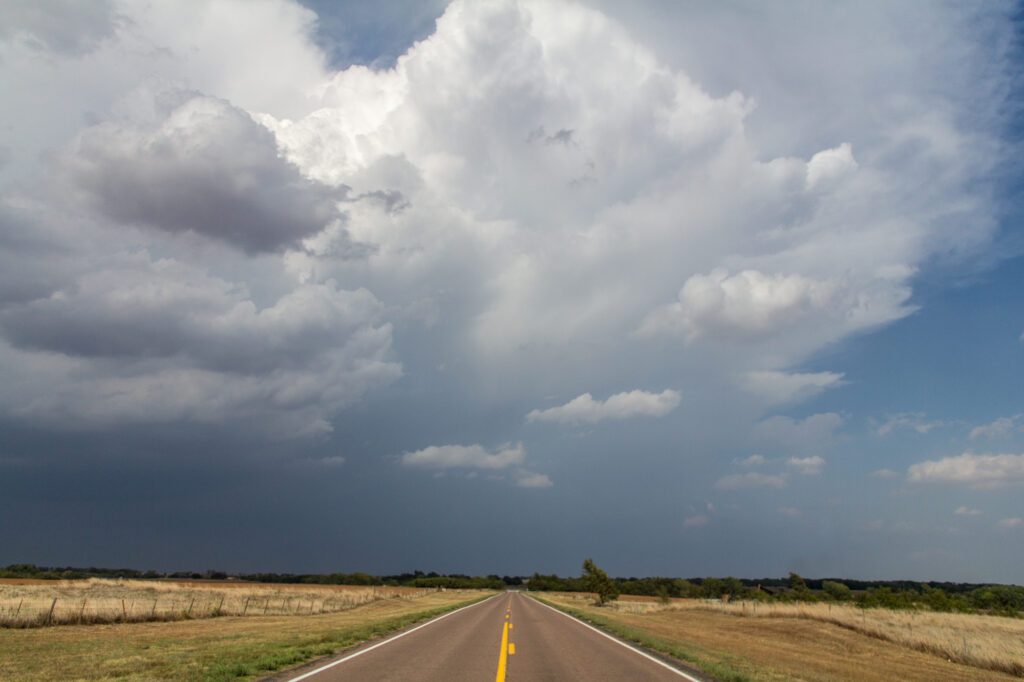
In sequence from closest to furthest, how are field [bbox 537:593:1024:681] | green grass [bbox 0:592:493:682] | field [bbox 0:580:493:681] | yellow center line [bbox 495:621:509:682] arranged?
1. yellow center line [bbox 495:621:509:682]
2. green grass [bbox 0:592:493:682]
3. field [bbox 0:580:493:681]
4. field [bbox 537:593:1024:681]

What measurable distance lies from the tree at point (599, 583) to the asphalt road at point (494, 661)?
5951cm

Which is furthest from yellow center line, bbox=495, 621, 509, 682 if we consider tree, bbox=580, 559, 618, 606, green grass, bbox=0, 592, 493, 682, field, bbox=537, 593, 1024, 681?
tree, bbox=580, 559, 618, 606

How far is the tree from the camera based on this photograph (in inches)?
3086

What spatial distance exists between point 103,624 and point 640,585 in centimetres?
18393

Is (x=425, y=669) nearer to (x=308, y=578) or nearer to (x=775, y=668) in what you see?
(x=775, y=668)

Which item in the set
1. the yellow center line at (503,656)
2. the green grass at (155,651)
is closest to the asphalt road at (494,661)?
the yellow center line at (503,656)

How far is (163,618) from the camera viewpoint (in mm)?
30891

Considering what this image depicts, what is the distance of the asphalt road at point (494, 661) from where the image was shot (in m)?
12.7

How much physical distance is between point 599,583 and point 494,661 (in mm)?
68761

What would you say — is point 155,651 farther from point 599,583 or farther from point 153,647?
point 599,583

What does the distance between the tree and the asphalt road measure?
59514 millimetres

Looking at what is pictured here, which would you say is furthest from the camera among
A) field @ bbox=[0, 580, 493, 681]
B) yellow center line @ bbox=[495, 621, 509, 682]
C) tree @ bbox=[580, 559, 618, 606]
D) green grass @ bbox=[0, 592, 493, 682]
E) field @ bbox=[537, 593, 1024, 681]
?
tree @ bbox=[580, 559, 618, 606]

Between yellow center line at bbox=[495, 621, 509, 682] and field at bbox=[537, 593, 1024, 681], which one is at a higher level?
yellow center line at bbox=[495, 621, 509, 682]

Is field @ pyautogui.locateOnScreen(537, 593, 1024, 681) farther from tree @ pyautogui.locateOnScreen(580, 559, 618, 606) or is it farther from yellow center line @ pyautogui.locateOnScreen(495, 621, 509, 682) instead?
tree @ pyautogui.locateOnScreen(580, 559, 618, 606)
